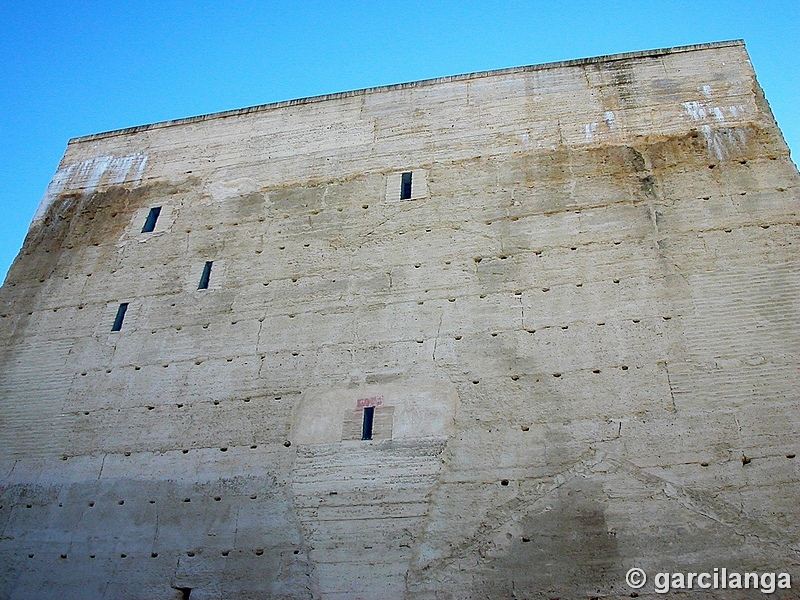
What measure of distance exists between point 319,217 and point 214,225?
50.2 inches

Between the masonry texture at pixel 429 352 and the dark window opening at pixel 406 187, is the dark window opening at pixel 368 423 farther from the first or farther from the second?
the dark window opening at pixel 406 187

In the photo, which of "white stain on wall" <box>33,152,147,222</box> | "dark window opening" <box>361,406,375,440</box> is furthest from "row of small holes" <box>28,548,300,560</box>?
"white stain on wall" <box>33,152,147,222</box>

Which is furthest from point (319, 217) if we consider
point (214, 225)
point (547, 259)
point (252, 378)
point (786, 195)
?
point (786, 195)

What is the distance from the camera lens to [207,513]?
6059mm

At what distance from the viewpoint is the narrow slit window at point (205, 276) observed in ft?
25.1

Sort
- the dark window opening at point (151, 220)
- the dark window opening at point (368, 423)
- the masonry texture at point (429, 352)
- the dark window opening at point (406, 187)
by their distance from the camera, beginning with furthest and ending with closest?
1. the dark window opening at point (151, 220)
2. the dark window opening at point (406, 187)
3. the dark window opening at point (368, 423)
4. the masonry texture at point (429, 352)

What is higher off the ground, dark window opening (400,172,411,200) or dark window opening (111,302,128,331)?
dark window opening (400,172,411,200)

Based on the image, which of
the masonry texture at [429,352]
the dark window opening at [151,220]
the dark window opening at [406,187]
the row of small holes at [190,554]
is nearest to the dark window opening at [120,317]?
the masonry texture at [429,352]

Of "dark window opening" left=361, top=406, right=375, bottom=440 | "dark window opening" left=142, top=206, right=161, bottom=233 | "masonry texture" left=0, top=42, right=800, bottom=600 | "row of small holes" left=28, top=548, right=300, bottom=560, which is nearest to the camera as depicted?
"masonry texture" left=0, top=42, right=800, bottom=600

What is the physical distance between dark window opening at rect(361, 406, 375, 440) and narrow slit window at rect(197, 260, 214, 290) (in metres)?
2.50

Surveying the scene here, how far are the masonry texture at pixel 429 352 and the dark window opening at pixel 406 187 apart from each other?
4cm

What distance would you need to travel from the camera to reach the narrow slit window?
765 centimetres

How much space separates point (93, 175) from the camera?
934 cm

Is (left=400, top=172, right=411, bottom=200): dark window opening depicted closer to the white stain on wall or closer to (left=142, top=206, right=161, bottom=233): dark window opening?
(left=142, top=206, right=161, bottom=233): dark window opening
